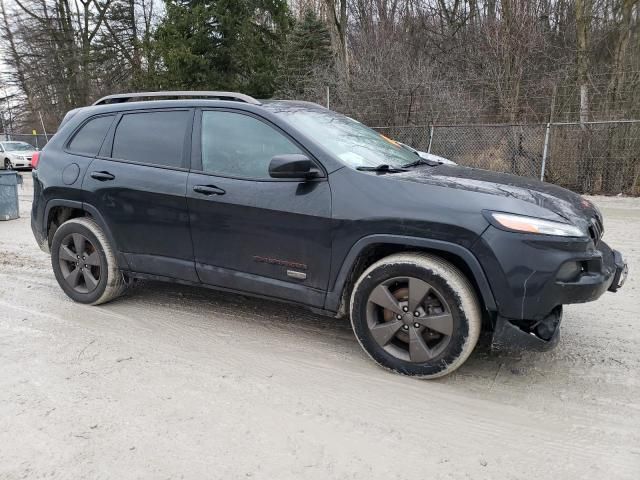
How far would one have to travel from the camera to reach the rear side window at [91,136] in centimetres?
441

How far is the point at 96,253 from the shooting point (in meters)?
4.38

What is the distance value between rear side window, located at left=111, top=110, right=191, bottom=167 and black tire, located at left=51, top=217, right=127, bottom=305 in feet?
2.33

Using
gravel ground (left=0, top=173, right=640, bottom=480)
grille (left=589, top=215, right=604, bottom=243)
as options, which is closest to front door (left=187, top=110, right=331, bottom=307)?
gravel ground (left=0, top=173, right=640, bottom=480)

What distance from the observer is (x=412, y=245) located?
3.08 meters

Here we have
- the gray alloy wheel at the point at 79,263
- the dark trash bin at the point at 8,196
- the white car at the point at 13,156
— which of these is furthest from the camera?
the white car at the point at 13,156

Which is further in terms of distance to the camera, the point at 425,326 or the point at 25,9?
the point at 25,9

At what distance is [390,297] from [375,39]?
16.7m

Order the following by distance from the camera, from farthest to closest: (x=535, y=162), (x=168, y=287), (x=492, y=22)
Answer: (x=492, y=22)
(x=535, y=162)
(x=168, y=287)

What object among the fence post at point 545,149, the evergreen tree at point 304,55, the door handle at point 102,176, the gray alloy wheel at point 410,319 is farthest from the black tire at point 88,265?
the evergreen tree at point 304,55

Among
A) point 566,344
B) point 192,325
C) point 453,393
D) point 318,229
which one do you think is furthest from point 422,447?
point 192,325

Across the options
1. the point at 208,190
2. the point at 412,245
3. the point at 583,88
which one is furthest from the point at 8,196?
the point at 583,88

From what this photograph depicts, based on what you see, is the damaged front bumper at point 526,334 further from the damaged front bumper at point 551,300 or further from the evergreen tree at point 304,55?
the evergreen tree at point 304,55

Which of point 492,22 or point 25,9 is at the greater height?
point 25,9

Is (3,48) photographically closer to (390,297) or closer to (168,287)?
(168,287)
